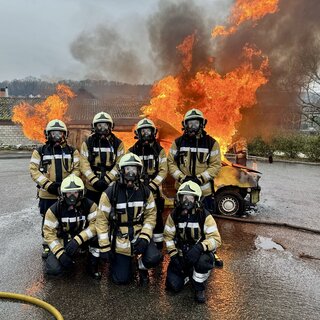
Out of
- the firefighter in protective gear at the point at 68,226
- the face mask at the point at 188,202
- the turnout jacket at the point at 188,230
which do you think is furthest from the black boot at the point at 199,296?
the firefighter in protective gear at the point at 68,226

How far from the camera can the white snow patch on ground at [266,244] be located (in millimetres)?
5574

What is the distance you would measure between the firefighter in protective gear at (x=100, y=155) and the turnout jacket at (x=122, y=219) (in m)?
0.82

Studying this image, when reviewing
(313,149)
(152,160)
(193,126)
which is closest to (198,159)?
(193,126)

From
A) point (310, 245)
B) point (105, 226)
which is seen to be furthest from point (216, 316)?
point (310, 245)

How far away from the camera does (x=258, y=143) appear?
66.8 feet

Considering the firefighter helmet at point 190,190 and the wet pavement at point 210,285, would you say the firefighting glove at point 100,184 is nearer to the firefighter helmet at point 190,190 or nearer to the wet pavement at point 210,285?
the wet pavement at point 210,285

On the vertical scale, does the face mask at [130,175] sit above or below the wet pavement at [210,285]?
above

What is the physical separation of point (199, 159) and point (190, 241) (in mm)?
1368

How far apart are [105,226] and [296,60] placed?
254 inches

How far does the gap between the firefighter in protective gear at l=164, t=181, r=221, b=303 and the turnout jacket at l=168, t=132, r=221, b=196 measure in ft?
3.26

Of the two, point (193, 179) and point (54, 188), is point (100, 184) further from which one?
point (193, 179)

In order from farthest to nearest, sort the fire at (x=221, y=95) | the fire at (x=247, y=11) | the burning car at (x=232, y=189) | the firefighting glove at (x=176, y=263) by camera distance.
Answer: the fire at (x=221, y=95)
the fire at (x=247, y=11)
the burning car at (x=232, y=189)
the firefighting glove at (x=176, y=263)

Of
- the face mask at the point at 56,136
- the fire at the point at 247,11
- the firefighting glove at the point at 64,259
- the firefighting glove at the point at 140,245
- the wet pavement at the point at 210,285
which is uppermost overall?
the fire at the point at 247,11

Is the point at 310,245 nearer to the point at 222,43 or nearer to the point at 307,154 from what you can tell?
the point at 222,43
